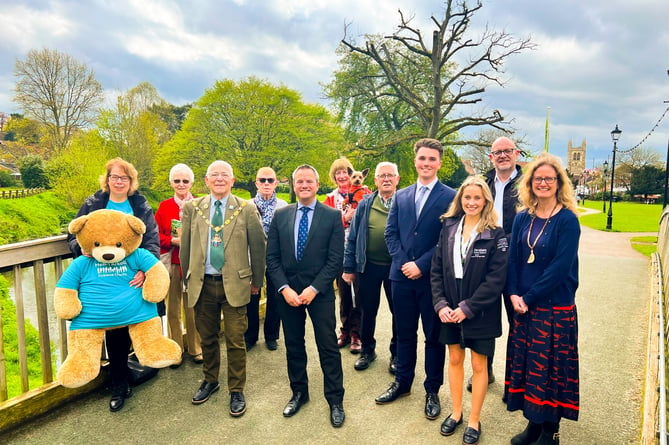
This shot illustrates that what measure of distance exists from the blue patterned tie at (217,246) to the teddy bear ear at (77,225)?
1003 millimetres

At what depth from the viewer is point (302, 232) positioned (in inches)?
→ 135

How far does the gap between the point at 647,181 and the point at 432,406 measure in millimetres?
58892

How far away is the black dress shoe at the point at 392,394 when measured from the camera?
3.47 metres

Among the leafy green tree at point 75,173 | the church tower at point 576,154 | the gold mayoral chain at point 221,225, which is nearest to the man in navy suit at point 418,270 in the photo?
the gold mayoral chain at point 221,225

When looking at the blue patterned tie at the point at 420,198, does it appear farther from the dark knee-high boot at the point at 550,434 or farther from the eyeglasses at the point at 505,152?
the dark knee-high boot at the point at 550,434

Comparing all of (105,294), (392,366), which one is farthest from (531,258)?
(105,294)

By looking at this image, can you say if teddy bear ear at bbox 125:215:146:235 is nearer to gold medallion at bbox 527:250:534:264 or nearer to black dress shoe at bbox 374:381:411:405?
black dress shoe at bbox 374:381:411:405

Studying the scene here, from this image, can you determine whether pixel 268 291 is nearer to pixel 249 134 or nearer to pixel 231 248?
pixel 231 248

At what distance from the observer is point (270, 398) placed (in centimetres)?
359

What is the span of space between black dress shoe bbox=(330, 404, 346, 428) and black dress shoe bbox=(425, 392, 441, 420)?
0.72m

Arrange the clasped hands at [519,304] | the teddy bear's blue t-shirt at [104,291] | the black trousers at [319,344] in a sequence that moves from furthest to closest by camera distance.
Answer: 1. the black trousers at [319,344]
2. the teddy bear's blue t-shirt at [104,291]
3. the clasped hands at [519,304]

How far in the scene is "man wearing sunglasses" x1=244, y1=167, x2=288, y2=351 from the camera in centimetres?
464

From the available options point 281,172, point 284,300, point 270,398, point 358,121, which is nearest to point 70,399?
point 270,398

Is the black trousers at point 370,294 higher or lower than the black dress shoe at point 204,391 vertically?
higher
